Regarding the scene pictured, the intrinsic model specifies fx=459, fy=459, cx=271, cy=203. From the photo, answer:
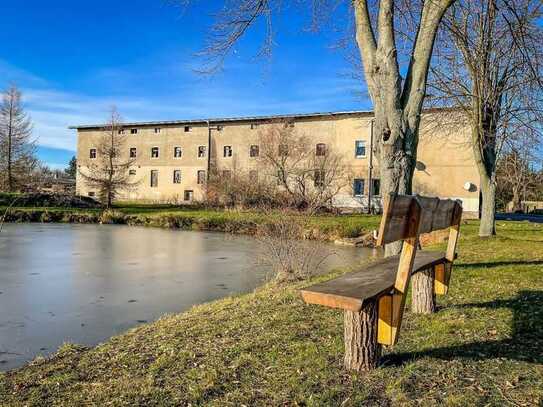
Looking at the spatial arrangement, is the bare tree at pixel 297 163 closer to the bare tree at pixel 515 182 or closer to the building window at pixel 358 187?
the building window at pixel 358 187

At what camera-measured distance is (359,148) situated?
2914cm

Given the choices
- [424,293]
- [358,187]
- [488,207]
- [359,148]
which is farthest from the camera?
[358,187]

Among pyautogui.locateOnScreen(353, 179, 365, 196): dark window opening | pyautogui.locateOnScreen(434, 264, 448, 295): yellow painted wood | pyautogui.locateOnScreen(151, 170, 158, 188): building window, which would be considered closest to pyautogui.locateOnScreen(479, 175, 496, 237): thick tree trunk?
pyautogui.locateOnScreen(434, 264, 448, 295): yellow painted wood

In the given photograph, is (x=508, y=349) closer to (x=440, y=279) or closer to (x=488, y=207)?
(x=440, y=279)

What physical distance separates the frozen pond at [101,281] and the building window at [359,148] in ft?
49.5

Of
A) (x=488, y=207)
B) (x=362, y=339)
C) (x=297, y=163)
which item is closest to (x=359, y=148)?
(x=297, y=163)

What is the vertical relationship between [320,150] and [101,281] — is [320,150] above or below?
above

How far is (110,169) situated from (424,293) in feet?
97.6

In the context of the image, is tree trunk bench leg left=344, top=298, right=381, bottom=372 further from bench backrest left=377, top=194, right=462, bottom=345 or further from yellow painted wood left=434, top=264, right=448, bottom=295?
yellow painted wood left=434, top=264, right=448, bottom=295

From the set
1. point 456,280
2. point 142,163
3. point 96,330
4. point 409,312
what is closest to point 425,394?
point 409,312

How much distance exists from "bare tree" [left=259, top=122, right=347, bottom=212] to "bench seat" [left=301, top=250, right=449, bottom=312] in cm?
2426

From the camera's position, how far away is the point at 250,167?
3212 cm

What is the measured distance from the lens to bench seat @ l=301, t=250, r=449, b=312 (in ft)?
7.97

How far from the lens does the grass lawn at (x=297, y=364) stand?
2559mm
